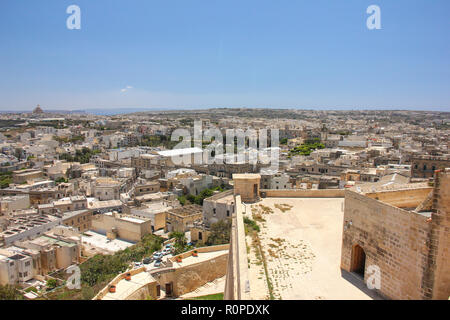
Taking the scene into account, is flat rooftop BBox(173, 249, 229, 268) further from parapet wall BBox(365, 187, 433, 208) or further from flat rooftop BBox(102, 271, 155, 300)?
parapet wall BBox(365, 187, 433, 208)

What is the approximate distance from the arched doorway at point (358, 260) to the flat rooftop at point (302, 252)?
0.76 feet

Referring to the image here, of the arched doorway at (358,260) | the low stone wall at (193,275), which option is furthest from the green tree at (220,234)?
the arched doorway at (358,260)

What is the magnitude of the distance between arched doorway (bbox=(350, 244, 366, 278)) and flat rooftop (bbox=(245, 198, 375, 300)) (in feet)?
0.76

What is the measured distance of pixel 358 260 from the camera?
5.27 m

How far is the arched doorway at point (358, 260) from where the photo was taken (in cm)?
523

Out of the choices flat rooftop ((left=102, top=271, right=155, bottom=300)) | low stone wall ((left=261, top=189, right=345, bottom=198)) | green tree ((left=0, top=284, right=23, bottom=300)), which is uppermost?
low stone wall ((left=261, top=189, right=345, bottom=198))

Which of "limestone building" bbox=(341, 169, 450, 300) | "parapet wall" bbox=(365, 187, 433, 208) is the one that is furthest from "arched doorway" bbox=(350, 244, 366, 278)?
"parapet wall" bbox=(365, 187, 433, 208)

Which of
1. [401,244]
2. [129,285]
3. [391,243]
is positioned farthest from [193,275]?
[401,244]

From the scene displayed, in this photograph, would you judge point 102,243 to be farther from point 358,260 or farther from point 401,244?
point 401,244

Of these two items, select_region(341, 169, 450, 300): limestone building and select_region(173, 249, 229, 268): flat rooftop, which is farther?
select_region(173, 249, 229, 268): flat rooftop

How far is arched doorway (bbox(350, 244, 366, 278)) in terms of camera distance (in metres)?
5.23

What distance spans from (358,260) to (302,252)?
3.22ft

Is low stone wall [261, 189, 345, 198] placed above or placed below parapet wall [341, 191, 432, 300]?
below
